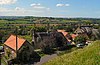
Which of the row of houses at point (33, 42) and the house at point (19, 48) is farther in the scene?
the row of houses at point (33, 42)

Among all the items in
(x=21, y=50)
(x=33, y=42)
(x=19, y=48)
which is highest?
(x=19, y=48)

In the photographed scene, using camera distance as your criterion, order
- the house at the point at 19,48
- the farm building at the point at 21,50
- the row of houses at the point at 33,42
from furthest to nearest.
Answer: the row of houses at the point at 33,42 < the house at the point at 19,48 < the farm building at the point at 21,50

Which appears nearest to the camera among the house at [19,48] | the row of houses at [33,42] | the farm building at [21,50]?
the farm building at [21,50]

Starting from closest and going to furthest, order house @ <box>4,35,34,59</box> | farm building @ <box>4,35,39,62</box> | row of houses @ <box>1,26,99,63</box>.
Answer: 1. farm building @ <box>4,35,39,62</box>
2. house @ <box>4,35,34,59</box>
3. row of houses @ <box>1,26,99,63</box>

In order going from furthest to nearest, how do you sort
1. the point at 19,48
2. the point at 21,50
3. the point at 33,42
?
the point at 33,42 < the point at 21,50 < the point at 19,48

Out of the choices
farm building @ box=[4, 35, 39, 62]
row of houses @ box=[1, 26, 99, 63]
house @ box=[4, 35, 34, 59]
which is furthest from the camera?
row of houses @ box=[1, 26, 99, 63]

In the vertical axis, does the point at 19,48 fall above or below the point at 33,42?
above

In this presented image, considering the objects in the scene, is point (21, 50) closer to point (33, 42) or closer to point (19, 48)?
point (19, 48)

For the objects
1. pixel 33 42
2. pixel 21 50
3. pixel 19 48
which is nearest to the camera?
pixel 19 48

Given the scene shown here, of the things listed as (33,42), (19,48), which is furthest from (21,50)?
(33,42)

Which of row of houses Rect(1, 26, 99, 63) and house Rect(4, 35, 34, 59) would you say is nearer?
house Rect(4, 35, 34, 59)

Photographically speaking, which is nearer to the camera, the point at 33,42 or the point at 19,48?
the point at 19,48
